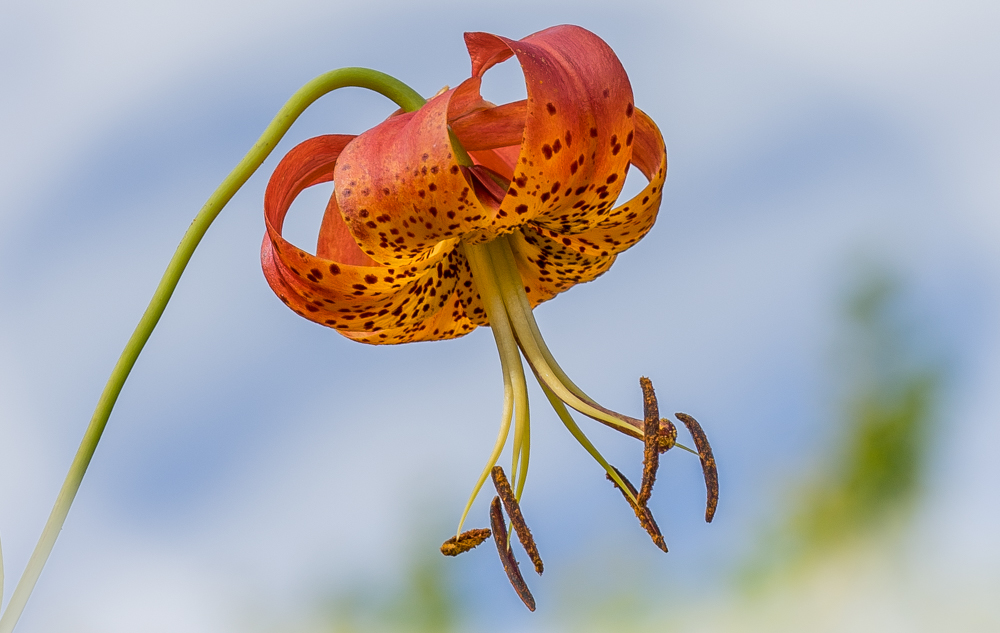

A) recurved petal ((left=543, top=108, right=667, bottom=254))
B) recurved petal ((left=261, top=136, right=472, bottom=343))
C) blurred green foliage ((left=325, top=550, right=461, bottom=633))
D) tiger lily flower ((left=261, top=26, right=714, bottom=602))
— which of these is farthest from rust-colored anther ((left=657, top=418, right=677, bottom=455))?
blurred green foliage ((left=325, top=550, right=461, bottom=633))

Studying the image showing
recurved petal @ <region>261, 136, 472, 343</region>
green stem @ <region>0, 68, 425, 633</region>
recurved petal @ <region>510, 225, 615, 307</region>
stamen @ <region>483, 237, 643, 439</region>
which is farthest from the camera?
recurved petal @ <region>510, 225, 615, 307</region>

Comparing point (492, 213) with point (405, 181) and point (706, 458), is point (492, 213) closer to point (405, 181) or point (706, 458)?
point (405, 181)

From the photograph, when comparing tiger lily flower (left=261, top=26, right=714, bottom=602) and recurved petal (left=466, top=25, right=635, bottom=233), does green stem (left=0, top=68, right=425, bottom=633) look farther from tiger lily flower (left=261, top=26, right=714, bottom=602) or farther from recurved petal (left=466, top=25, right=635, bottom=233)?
recurved petal (left=466, top=25, right=635, bottom=233)

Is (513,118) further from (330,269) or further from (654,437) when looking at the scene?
(654,437)

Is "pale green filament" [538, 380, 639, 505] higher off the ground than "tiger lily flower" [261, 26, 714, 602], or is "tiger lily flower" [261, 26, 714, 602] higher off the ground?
"tiger lily flower" [261, 26, 714, 602]

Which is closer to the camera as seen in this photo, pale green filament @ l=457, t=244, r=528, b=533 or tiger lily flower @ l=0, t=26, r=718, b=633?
tiger lily flower @ l=0, t=26, r=718, b=633

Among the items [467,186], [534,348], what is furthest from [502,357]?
[467,186]
